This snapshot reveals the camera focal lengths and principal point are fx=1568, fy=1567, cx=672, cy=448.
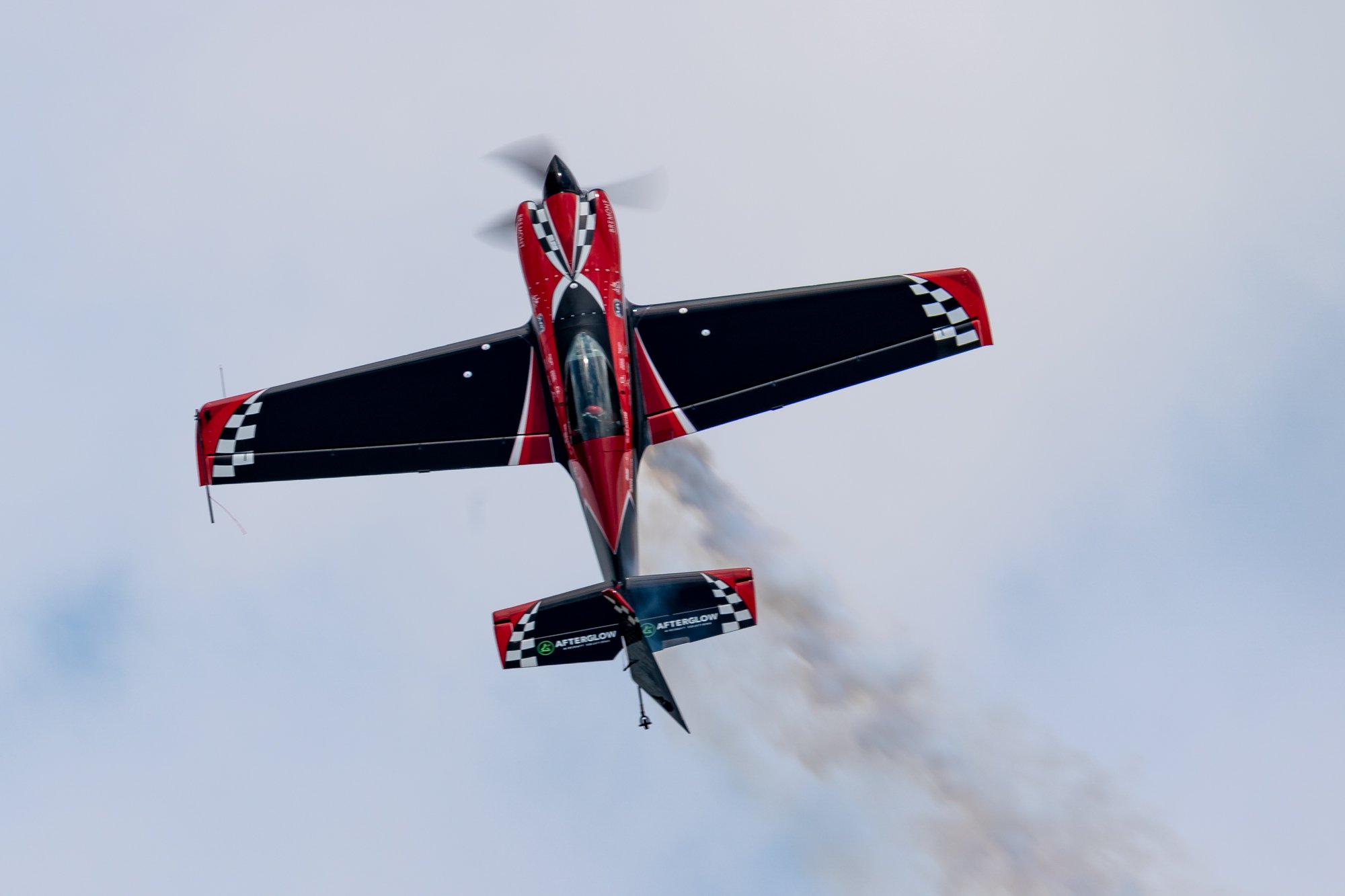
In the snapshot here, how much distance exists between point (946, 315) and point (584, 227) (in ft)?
17.7

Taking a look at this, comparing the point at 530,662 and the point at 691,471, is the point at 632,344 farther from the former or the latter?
the point at 530,662

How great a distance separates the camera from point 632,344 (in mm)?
22188

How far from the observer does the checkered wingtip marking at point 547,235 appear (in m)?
22.7

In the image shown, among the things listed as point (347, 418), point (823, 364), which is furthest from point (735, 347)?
point (347, 418)

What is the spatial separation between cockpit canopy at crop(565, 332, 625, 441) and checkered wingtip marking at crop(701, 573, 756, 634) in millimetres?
3356

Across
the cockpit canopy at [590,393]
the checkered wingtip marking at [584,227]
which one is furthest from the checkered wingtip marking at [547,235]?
the cockpit canopy at [590,393]

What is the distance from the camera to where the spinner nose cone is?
923 inches

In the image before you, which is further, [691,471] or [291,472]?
[691,471]

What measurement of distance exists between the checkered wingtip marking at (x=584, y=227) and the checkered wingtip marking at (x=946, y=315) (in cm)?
474

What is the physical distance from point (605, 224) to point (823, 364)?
3.94m

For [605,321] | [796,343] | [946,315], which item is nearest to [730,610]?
[796,343]

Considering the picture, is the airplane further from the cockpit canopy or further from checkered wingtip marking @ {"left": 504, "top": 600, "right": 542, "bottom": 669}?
checkered wingtip marking @ {"left": 504, "top": 600, "right": 542, "bottom": 669}

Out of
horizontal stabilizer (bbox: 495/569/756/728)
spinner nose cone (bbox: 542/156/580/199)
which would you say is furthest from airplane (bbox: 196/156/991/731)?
horizontal stabilizer (bbox: 495/569/756/728)

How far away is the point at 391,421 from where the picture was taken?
21.9m
